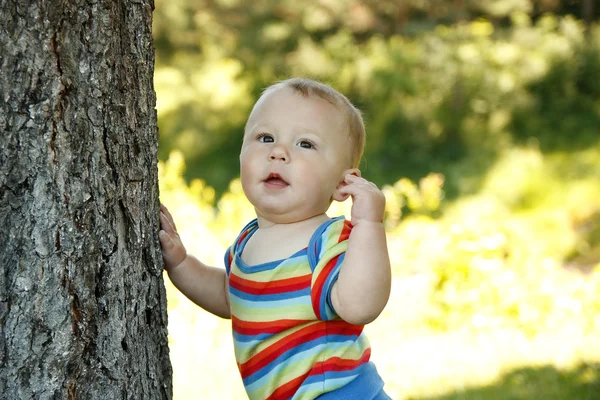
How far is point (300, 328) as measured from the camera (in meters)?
1.46

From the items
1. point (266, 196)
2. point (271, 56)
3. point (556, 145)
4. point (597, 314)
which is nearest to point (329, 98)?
point (266, 196)

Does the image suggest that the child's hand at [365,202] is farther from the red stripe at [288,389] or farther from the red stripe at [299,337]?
the red stripe at [288,389]

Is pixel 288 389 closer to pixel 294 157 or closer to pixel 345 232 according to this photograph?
pixel 345 232

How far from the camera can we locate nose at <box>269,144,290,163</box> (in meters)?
1.50

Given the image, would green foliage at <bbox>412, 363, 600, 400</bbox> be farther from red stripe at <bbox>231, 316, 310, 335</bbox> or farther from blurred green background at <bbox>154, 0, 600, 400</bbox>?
red stripe at <bbox>231, 316, 310, 335</bbox>

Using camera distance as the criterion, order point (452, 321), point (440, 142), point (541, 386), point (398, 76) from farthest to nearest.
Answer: point (440, 142) < point (398, 76) < point (452, 321) < point (541, 386)

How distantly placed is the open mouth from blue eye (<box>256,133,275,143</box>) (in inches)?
3.1

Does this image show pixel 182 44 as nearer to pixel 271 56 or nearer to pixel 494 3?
pixel 271 56

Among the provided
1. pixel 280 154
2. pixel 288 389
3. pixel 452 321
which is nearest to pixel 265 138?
pixel 280 154

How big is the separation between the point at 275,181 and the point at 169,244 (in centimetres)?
27

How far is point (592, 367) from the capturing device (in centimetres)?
310

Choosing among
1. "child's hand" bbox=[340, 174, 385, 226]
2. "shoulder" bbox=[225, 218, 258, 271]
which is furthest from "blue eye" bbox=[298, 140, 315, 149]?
"shoulder" bbox=[225, 218, 258, 271]

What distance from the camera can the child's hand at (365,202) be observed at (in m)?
1.43

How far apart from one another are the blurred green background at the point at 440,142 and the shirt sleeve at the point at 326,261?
202 centimetres
